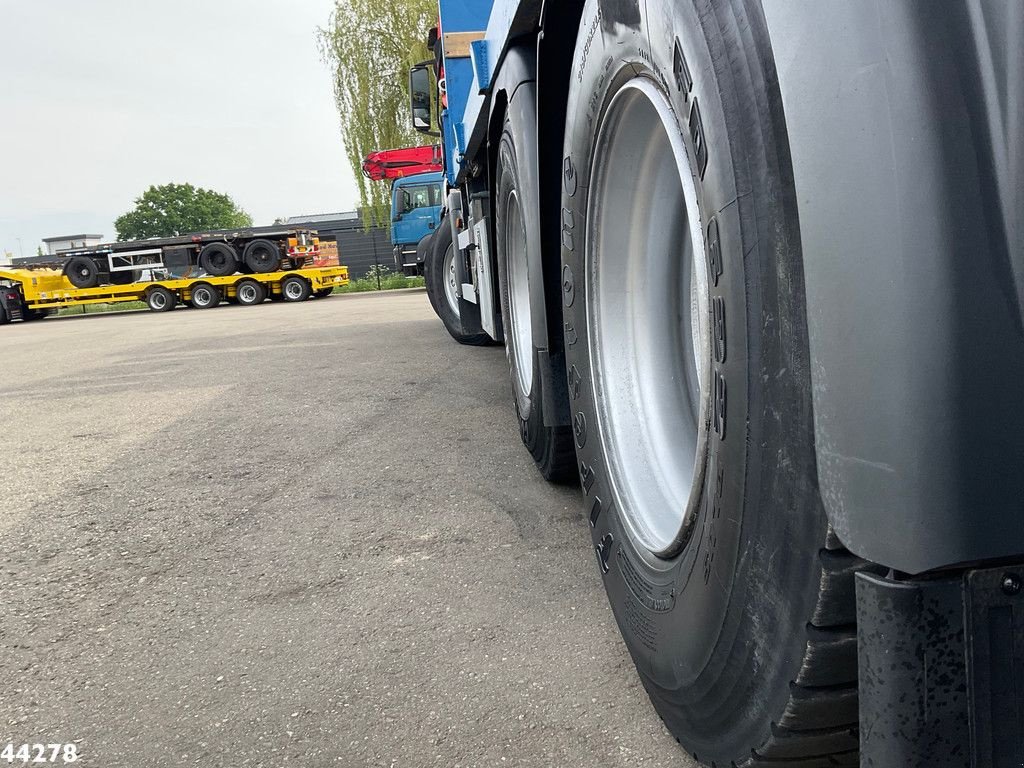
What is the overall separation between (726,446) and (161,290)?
20551 millimetres

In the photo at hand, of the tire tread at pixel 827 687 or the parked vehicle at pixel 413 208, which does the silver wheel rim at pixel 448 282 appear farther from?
the parked vehicle at pixel 413 208

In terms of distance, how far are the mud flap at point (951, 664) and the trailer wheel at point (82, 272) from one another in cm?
2175

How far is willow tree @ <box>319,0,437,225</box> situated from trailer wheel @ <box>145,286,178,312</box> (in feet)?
20.8

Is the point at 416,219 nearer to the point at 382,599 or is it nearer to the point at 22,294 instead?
the point at 22,294

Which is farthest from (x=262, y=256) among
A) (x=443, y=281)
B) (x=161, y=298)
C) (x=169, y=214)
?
(x=169, y=214)

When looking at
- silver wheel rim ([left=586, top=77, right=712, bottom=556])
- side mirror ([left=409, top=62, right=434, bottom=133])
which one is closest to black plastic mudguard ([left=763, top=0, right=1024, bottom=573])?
silver wheel rim ([left=586, top=77, right=712, bottom=556])

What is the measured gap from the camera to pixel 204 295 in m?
19.3

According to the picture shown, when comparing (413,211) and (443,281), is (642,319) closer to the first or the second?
(443,281)

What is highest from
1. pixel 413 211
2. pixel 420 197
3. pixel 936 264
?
pixel 420 197

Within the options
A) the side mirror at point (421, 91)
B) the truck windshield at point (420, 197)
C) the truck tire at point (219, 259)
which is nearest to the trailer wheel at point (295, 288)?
the truck tire at point (219, 259)

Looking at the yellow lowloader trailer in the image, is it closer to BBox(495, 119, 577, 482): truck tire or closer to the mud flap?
BBox(495, 119, 577, 482): truck tire

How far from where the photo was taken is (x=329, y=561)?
230cm

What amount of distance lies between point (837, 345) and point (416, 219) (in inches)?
655

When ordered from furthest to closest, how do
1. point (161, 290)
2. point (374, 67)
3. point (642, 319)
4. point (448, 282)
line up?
point (374, 67), point (161, 290), point (448, 282), point (642, 319)
